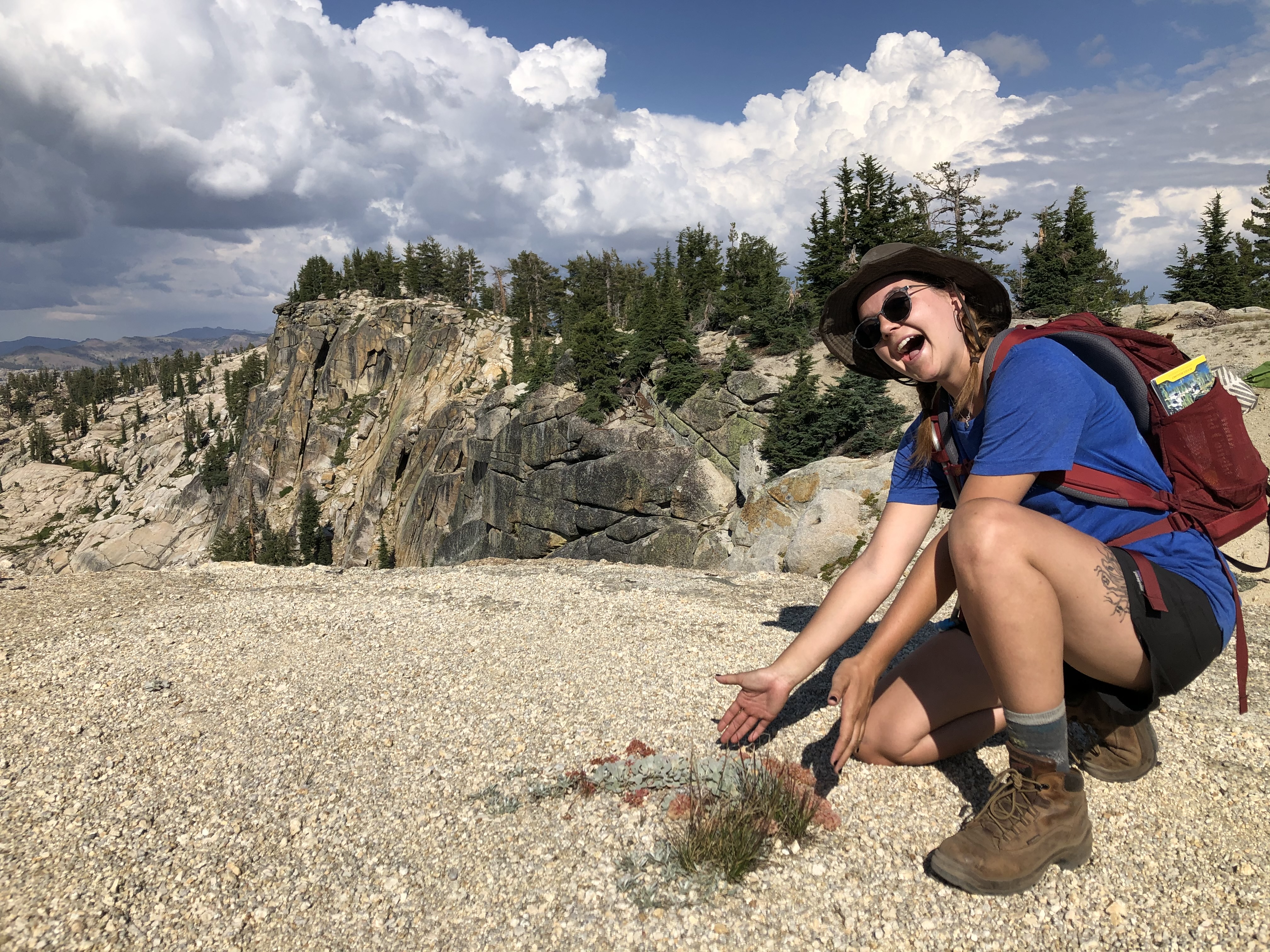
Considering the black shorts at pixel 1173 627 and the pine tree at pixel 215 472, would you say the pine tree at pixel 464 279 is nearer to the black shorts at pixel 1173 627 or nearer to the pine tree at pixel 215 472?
the pine tree at pixel 215 472

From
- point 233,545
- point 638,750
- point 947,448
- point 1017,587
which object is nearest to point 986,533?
point 1017,587

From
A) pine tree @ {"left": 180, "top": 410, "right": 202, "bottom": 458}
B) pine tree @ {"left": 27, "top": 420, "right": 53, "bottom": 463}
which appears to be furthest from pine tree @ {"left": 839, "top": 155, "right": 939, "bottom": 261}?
pine tree @ {"left": 27, "top": 420, "right": 53, "bottom": 463}

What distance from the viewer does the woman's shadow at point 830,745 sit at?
347cm

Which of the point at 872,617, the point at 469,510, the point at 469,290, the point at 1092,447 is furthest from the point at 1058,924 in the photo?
the point at 469,290

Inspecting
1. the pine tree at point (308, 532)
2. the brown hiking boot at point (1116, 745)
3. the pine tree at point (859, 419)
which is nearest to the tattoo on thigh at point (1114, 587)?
the brown hiking boot at point (1116, 745)

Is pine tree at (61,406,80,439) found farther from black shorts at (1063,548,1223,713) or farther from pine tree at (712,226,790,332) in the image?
black shorts at (1063,548,1223,713)

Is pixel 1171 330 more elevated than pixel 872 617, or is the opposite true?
pixel 1171 330

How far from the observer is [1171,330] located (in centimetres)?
2255

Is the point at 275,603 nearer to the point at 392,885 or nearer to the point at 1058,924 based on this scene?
the point at 392,885

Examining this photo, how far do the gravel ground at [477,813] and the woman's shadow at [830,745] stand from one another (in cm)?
2

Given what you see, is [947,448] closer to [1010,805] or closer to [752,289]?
[1010,805]

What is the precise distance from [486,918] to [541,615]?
175 inches

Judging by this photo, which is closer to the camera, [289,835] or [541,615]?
[289,835]

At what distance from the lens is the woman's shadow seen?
137 inches
